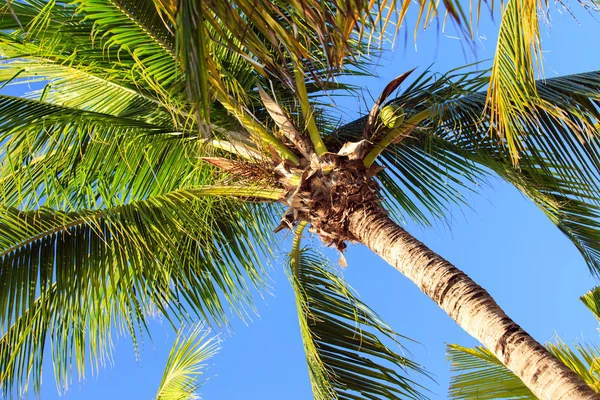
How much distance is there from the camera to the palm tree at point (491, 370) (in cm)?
547

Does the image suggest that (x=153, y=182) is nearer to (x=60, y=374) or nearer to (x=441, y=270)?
(x=60, y=374)

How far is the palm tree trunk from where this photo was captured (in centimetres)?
302

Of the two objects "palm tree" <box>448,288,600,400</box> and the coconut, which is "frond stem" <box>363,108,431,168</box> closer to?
the coconut

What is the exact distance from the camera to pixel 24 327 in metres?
3.85

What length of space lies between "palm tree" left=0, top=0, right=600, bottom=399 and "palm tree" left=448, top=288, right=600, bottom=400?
0.85 metres

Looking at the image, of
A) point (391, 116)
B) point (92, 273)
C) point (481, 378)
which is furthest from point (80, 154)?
point (481, 378)

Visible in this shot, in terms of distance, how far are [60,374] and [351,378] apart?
202 centimetres

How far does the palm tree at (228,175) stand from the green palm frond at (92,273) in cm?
1

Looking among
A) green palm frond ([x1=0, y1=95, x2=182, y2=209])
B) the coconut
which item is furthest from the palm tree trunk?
green palm frond ([x1=0, y1=95, x2=182, y2=209])

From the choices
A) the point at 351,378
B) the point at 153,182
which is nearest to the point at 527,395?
the point at 351,378

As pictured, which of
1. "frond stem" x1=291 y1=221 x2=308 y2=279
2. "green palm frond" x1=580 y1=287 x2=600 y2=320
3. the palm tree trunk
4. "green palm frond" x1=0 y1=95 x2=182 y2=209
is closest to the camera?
the palm tree trunk

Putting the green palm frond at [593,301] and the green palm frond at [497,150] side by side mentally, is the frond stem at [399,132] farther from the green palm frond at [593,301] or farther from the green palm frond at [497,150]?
the green palm frond at [593,301]

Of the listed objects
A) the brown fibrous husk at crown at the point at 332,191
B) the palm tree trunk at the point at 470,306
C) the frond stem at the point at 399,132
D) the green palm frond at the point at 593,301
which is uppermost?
the frond stem at the point at 399,132

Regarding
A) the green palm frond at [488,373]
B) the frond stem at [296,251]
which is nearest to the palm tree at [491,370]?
the green palm frond at [488,373]
